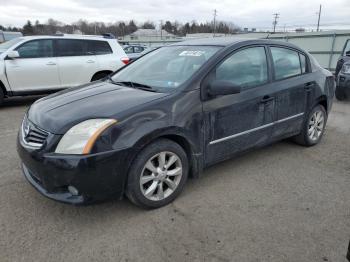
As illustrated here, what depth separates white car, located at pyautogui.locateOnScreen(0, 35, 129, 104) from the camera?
275 inches

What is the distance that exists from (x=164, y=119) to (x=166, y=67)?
998 millimetres

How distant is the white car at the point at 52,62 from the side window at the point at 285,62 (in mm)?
5185

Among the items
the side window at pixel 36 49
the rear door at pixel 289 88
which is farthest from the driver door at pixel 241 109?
the side window at pixel 36 49

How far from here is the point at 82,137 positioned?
2.46 meters

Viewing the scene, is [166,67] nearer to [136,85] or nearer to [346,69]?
[136,85]

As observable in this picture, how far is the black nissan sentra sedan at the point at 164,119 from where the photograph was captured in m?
2.49

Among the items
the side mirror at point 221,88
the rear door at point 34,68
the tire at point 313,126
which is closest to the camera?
the side mirror at point 221,88

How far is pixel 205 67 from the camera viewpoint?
10.2 feet

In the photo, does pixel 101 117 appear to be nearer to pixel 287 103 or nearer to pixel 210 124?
pixel 210 124

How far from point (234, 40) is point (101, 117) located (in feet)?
6.34

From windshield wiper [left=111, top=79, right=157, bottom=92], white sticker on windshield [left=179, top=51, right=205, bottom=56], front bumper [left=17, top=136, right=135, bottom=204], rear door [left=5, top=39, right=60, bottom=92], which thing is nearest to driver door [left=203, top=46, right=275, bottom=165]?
white sticker on windshield [left=179, top=51, right=205, bottom=56]

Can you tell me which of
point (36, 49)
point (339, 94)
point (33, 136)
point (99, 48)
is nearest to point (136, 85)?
point (33, 136)

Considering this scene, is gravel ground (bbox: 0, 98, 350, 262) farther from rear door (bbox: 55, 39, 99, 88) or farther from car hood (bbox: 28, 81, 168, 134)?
rear door (bbox: 55, 39, 99, 88)

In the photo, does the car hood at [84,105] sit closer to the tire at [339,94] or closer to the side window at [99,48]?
the side window at [99,48]
